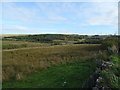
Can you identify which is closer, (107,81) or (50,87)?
(107,81)

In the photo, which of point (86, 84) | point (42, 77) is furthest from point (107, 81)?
point (42, 77)

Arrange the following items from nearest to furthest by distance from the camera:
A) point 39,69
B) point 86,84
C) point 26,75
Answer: point 86,84
point 26,75
point 39,69

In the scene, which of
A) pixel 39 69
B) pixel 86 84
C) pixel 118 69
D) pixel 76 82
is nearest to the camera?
pixel 86 84

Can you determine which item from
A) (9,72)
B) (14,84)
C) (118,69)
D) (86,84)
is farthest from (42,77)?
(118,69)

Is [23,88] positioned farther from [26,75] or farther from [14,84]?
[26,75]

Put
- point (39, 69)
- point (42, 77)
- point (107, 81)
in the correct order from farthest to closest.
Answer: point (39, 69) < point (42, 77) < point (107, 81)

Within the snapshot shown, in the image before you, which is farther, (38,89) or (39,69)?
(39,69)

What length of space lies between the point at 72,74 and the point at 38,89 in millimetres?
2628

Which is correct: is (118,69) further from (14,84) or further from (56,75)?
(14,84)

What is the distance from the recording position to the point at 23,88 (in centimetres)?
630

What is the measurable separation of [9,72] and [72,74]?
11.6 feet

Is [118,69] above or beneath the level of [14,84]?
above

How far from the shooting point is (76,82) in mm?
6867

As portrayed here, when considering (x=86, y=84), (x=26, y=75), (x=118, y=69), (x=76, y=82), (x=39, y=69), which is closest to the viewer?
(x=86, y=84)
